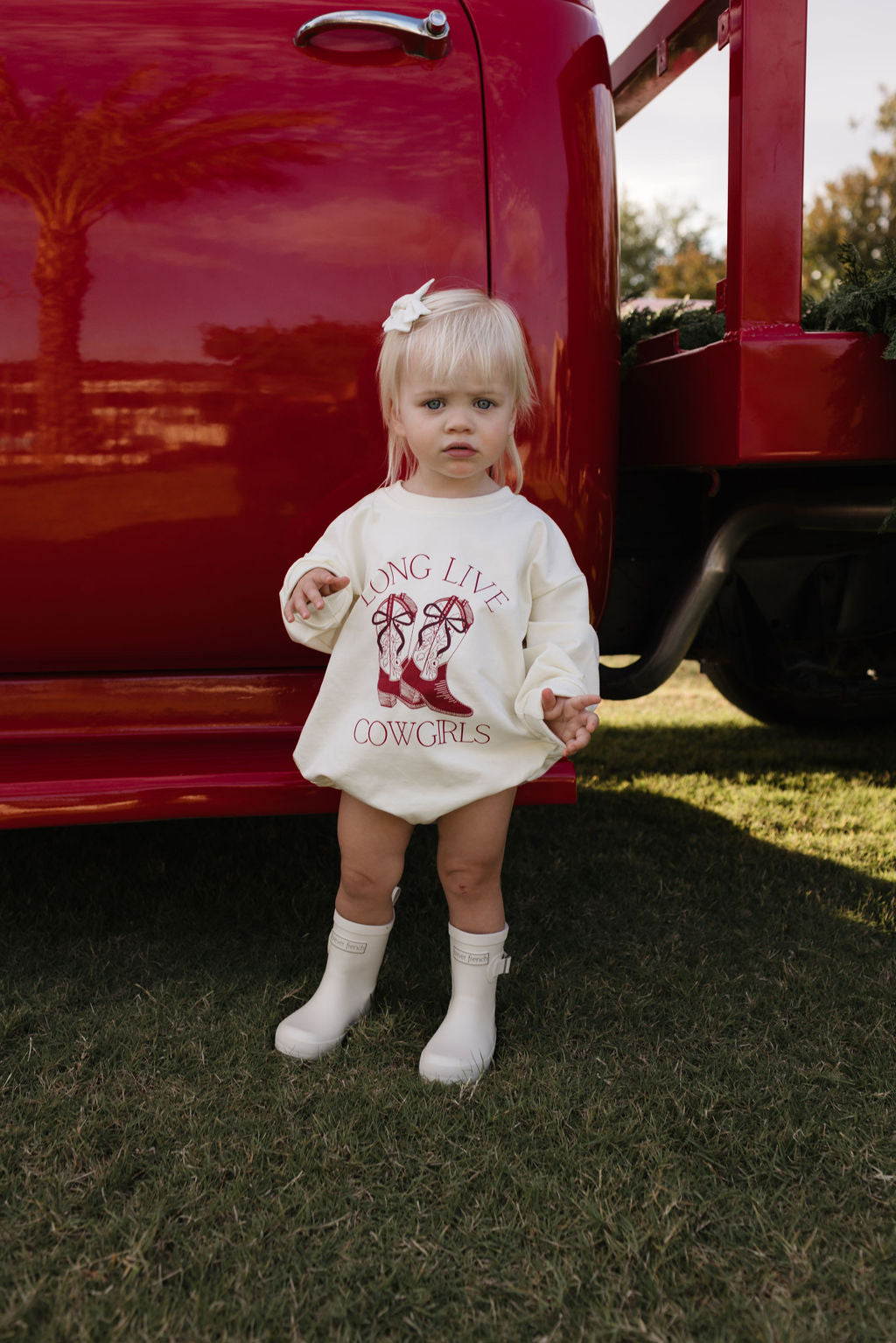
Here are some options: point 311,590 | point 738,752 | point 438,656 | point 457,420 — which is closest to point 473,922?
point 438,656

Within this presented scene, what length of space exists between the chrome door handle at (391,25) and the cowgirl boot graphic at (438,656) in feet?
2.77

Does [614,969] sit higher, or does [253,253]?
[253,253]

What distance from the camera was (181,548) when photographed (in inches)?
68.2

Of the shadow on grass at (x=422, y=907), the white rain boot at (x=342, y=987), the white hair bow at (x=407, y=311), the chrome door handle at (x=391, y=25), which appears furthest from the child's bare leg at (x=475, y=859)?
the chrome door handle at (x=391, y=25)

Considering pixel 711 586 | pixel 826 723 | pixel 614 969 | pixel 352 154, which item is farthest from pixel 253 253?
pixel 826 723

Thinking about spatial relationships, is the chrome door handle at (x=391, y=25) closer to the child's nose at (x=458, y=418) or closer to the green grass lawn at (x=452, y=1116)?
the child's nose at (x=458, y=418)

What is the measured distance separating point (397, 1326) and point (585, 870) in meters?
1.37

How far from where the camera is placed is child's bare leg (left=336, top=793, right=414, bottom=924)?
1667 mm

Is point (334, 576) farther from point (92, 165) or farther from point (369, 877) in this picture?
point (92, 165)

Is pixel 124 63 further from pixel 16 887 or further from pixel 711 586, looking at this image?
pixel 16 887

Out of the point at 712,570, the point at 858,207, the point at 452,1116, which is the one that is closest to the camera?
the point at 452,1116

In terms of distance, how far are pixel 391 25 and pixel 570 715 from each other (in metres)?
1.05

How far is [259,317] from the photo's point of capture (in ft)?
5.49

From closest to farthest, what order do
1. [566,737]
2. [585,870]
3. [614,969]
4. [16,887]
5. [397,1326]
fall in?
[397,1326] < [566,737] < [614,969] < [16,887] < [585,870]
